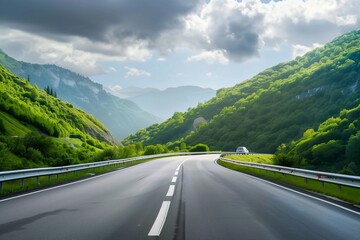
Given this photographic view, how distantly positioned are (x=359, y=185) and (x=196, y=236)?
6218 mm

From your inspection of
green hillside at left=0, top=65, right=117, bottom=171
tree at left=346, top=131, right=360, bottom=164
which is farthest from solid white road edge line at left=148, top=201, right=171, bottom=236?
tree at left=346, top=131, right=360, bottom=164

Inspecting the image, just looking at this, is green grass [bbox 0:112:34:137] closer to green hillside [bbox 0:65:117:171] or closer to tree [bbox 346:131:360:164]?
green hillside [bbox 0:65:117:171]

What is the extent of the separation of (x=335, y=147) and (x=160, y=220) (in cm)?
10064

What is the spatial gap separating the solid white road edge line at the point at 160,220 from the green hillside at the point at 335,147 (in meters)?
66.8

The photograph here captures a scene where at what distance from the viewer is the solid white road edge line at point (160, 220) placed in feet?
17.9

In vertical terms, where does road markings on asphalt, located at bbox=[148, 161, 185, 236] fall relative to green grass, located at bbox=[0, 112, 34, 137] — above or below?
below

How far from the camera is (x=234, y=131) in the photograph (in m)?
177

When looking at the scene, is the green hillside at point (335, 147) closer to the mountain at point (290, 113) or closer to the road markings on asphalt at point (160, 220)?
the mountain at point (290, 113)

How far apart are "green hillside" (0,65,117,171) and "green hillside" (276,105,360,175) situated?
165 ft

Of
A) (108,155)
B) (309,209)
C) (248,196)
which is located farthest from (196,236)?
A: (108,155)

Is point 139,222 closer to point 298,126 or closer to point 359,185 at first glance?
point 359,185

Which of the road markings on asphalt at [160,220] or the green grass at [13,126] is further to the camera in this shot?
Answer: the green grass at [13,126]

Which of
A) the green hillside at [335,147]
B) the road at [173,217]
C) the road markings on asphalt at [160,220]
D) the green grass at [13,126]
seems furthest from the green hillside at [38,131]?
the green hillside at [335,147]

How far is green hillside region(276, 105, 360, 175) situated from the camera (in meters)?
86.6
